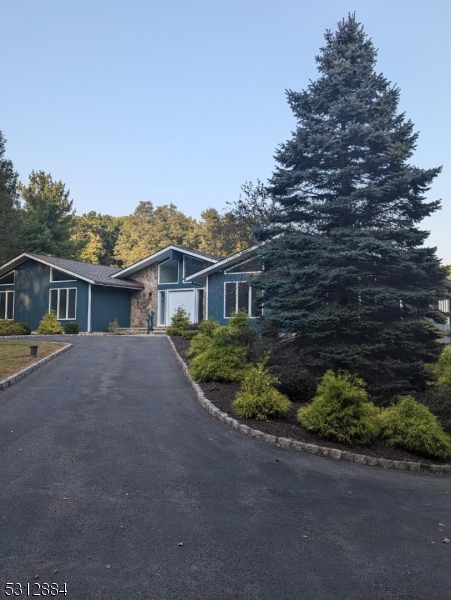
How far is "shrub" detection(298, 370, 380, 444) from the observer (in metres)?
7.89

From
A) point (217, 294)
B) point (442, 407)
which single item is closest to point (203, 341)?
point (442, 407)

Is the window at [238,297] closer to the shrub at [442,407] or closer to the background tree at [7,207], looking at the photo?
the background tree at [7,207]

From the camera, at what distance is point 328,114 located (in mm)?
12266

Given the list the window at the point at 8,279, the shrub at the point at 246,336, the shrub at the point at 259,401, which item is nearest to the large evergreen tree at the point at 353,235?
the shrub at the point at 246,336

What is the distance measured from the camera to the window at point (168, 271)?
29.4m

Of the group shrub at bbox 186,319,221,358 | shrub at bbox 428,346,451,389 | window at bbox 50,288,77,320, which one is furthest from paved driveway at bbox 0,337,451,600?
window at bbox 50,288,77,320

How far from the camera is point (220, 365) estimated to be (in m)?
11.9

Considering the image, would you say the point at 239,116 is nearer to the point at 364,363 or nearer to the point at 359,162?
the point at 359,162

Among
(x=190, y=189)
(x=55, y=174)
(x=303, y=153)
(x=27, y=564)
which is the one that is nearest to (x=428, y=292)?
(x=303, y=153)

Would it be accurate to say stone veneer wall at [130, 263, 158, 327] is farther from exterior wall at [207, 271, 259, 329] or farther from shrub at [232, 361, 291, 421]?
shrub at [232, 361, 291, 421]

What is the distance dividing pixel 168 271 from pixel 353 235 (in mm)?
19646

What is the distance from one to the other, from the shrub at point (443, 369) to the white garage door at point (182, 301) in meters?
15.6

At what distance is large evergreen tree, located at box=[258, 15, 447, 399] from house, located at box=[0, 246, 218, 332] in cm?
1503

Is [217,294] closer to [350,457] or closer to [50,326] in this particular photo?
[50,326]
